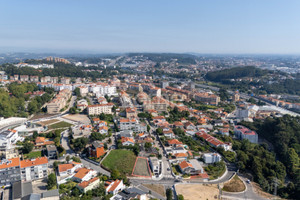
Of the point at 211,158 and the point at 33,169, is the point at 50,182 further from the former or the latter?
the point at 211,158

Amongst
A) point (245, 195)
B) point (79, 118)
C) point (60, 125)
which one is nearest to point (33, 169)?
point (60, 125)

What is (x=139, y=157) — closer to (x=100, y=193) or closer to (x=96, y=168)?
(x=96, y=168)

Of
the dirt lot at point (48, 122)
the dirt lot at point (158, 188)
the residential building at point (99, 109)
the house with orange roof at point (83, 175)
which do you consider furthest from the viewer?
the residential building at point (99, 109)

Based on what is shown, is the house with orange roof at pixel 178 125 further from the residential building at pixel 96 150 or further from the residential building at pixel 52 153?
the residential building at pixel 52 153

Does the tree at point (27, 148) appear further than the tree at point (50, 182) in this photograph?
Yes

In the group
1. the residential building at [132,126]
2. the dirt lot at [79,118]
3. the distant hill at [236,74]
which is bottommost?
the dirt lot at [79,118]

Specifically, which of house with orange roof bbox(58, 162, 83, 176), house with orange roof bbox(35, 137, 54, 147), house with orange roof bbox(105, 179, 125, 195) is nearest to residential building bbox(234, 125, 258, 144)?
house with orange roof bbox(105, 179, 125, 195)

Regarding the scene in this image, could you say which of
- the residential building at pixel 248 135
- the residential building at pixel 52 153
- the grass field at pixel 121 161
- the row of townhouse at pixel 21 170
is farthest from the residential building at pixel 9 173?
the residential building at pixel 248 135

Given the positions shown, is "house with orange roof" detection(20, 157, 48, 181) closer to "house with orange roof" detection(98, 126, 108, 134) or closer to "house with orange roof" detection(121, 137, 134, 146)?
"house with orange roof" detection(121, 137, 134, 146)
